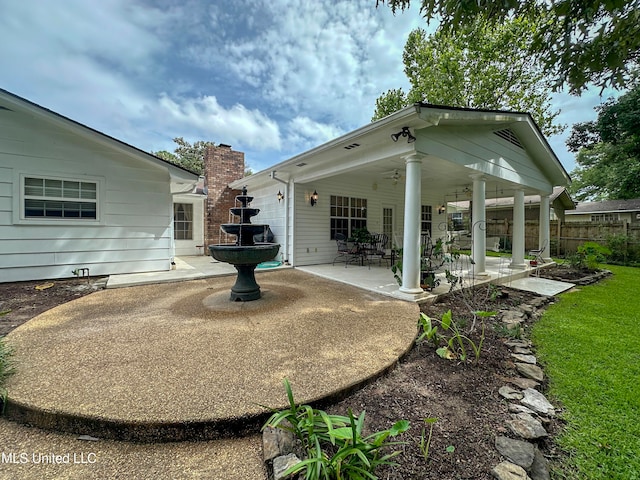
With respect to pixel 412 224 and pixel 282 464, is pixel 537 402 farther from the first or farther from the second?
pixel 412 224

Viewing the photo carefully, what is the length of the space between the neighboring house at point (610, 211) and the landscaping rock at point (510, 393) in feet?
68.6

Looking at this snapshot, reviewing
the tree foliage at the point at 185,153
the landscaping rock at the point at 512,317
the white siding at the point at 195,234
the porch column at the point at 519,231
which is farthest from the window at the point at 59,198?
the tree foliage at the point at 185,153

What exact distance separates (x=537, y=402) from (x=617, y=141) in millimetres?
17018

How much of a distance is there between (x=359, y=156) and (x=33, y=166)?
645cm

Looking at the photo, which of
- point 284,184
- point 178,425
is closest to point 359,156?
point 284,184

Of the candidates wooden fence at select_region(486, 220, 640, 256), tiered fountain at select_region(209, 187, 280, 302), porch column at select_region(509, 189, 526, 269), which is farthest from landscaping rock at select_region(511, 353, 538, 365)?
wooden fence at select_region(486, 220, 640, 256)

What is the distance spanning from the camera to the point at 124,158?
19.5 feet

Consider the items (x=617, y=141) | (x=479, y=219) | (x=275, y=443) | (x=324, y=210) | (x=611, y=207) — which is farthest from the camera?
(x=611, y=207)

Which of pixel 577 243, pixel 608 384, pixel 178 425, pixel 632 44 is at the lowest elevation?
pixel 608 384

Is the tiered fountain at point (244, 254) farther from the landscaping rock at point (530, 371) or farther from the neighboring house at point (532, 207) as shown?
the neighboring house at point (532, 207)

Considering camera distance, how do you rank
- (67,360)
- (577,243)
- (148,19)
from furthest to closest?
(577,243), (148,19), (67,360)

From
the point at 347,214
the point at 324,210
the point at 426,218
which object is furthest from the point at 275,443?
the point at 426,218

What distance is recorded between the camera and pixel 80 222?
5547 millimetres

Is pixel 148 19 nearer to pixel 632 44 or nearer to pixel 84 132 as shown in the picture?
pixel 84 132
